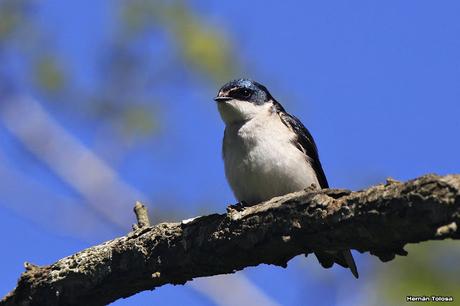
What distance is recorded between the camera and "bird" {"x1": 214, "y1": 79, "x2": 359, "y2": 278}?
5.31 metres

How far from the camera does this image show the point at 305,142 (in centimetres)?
582

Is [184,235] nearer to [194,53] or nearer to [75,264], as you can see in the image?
[75,264]

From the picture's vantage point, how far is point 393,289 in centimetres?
524

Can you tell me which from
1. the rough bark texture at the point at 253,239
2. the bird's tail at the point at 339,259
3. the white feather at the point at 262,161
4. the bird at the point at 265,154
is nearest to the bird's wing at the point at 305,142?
the bird at the point at 265,154

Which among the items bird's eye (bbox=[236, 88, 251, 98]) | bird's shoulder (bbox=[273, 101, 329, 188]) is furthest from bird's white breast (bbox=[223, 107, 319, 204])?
bird's eye (bbox=[236, 88, 251, 98])

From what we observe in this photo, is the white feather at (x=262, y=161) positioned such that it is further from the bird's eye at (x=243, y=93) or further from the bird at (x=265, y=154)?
the bird's eye at (x=243, y=93)

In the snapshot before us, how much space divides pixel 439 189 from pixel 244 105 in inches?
117

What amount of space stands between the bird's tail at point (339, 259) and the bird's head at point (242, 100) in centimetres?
124

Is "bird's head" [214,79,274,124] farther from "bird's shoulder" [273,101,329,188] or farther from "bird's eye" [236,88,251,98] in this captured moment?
"bird's shoulder" [273,101,329,188]

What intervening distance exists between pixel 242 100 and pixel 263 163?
2.69ft

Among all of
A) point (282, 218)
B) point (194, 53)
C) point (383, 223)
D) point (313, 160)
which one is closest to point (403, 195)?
point (383, 223)

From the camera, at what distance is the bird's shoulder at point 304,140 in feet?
18.9

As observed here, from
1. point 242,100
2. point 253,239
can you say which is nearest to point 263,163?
point 242,100

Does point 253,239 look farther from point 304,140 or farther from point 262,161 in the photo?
point 304,140
